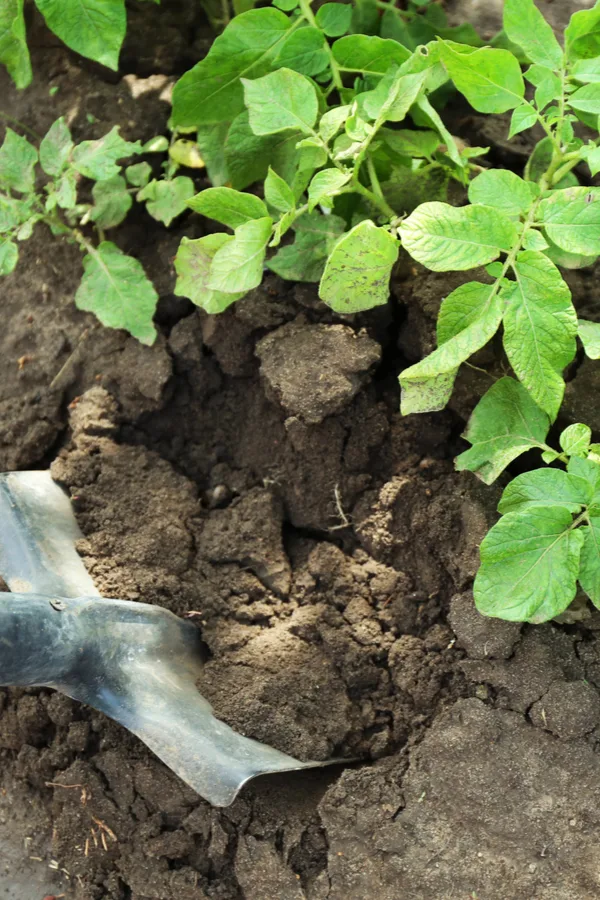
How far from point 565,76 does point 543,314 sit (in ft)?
1.54

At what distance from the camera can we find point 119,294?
6.00 feet

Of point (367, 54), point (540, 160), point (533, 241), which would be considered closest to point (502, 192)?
point (533, 241)

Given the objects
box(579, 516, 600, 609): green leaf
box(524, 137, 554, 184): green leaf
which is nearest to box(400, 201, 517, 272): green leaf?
box(524, 137, 554, 184): green leaf

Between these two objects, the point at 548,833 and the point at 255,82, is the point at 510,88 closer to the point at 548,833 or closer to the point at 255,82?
the point at 255,82

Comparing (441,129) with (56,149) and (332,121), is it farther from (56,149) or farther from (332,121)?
(56,149)

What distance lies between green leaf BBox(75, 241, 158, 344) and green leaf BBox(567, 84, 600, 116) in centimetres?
90

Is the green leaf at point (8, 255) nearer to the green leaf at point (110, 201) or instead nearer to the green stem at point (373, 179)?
the green leaf at point (110, 201)

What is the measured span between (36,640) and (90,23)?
1.20 metres

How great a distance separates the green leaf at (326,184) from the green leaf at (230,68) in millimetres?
363

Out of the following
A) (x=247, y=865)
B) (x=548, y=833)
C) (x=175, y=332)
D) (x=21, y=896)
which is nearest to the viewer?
(x=548, y=833)

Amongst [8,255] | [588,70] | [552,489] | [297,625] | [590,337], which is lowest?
[297,625]

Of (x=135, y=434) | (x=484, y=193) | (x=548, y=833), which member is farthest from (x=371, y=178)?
(x=548, y=833)

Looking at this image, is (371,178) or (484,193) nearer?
(484,193)

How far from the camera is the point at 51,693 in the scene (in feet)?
5.58
